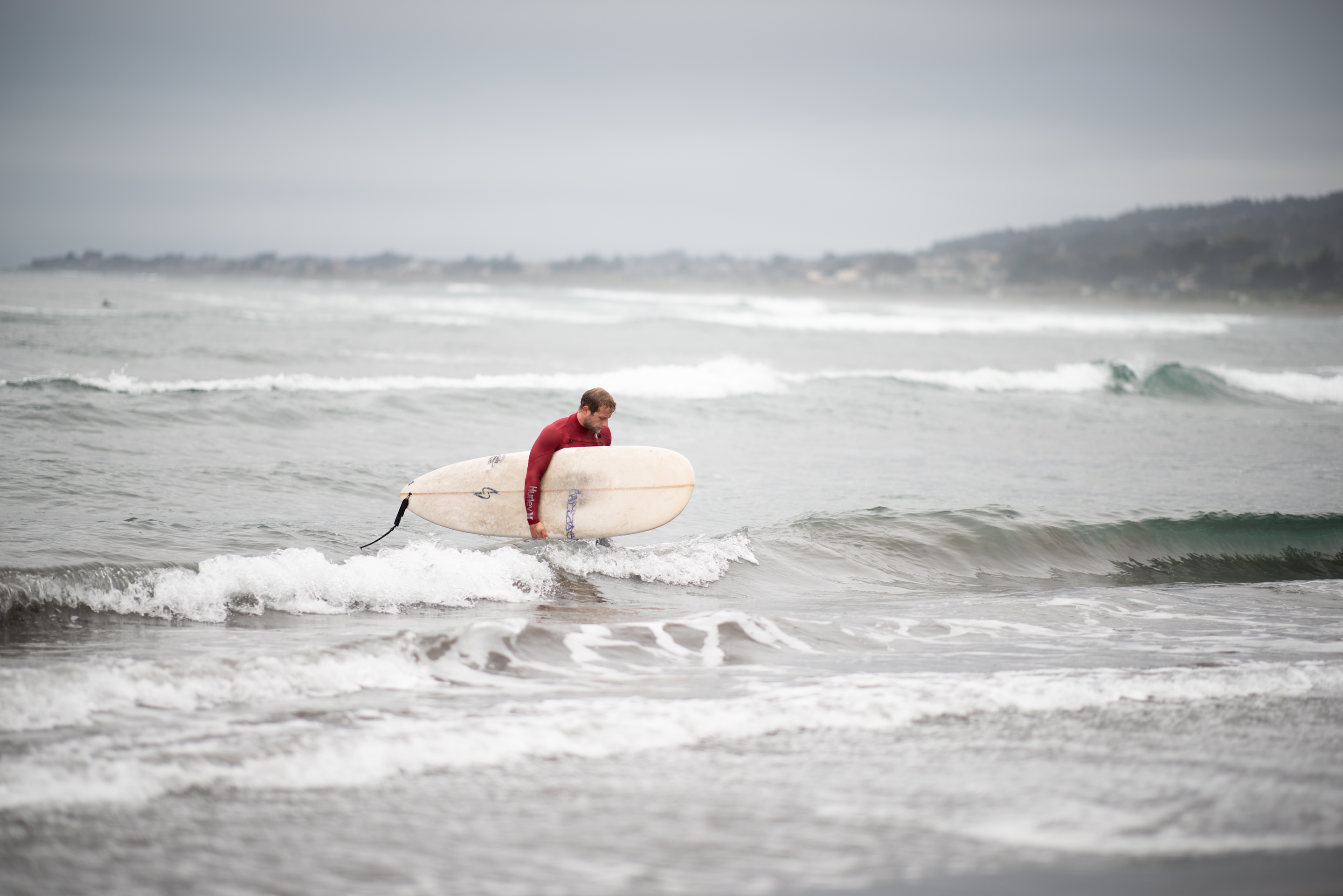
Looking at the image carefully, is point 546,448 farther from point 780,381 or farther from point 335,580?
point 780,381

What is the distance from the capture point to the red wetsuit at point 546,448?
7164mm

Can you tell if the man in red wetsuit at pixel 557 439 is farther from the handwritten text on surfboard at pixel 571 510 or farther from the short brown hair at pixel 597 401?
the handwritten text on surfboard at pixel 571 510

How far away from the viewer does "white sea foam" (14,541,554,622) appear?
5898 millimetres

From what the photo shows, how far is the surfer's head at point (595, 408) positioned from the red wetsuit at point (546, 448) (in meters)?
0.10

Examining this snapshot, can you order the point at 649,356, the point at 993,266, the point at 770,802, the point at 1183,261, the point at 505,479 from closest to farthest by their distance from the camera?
the point at 770,802
the point at 505,479
the point at 649,356
the point at 1183,261
the point at 993,266

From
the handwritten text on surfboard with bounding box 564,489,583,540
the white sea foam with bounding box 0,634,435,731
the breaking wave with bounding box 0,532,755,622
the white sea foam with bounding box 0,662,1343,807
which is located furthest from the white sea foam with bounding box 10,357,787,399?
the white sea foam with bounding box 0,662,1343,807

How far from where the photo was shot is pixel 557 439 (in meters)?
7.27

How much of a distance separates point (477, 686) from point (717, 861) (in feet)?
6.57

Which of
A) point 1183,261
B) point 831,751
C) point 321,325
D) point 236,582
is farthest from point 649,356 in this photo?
point 1183,261

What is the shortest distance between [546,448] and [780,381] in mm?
15927

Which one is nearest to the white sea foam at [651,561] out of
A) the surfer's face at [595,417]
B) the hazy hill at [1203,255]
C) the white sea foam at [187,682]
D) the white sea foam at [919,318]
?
the surfer's face at [595,417]

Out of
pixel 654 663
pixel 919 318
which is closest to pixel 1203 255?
pixel 919 318

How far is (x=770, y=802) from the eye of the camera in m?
3.39

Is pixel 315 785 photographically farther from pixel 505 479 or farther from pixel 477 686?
pixel 505 479
